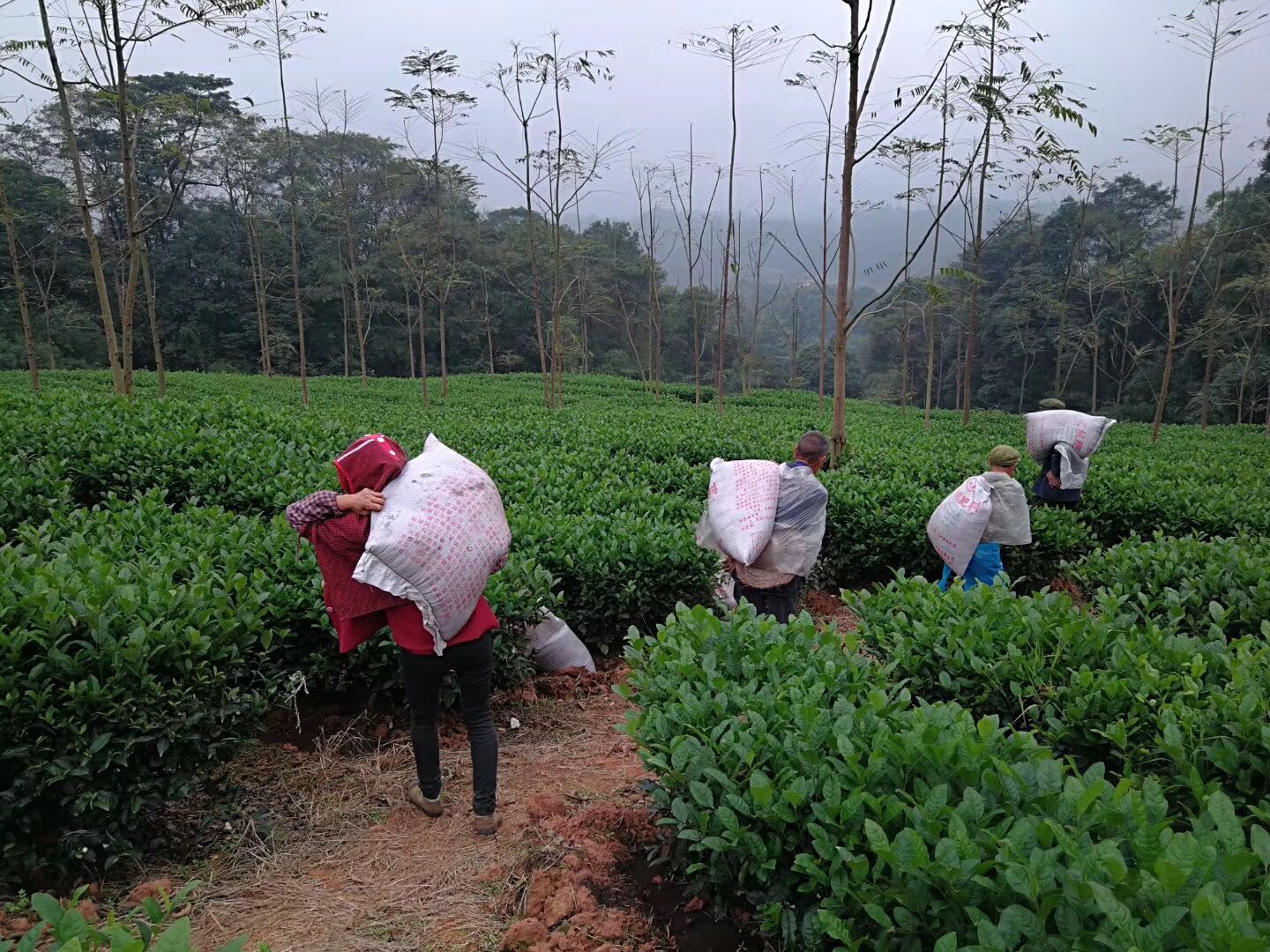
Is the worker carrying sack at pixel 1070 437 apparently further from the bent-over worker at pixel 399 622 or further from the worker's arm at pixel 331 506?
the worker's arm at pixel 331 506

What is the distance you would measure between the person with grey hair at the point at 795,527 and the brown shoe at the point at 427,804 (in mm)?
1804

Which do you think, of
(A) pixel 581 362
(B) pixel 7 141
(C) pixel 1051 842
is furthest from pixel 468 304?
(C) pixel 1051 842

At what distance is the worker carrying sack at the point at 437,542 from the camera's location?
8.02 ft

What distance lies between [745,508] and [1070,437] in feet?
12.3

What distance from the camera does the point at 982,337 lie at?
37906 millimetres

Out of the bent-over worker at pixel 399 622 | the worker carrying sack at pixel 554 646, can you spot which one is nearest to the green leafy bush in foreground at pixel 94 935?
the bent-over worker at pixel 399 622

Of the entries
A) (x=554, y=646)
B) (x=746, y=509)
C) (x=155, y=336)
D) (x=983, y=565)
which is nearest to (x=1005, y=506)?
(x=983, y=565)

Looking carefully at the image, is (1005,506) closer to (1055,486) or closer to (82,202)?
(1055,486)

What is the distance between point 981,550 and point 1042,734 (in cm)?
248

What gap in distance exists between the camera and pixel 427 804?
282cm

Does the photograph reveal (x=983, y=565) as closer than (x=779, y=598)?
No

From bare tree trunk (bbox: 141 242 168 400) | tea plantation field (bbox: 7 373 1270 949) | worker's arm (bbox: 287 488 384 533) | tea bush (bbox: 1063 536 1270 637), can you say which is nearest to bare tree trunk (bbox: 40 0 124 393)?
bare tree trunk (bbox: 141 242 168 400)

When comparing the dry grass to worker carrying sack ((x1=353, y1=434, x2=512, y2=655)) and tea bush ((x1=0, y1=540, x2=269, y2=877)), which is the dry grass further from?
worker carrying sack ((x1=353, y1=434, x2=512, y2=655))

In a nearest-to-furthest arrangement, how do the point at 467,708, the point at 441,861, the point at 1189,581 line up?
the point at 441,861 → the point at 467,708 → the point at 1189,581
